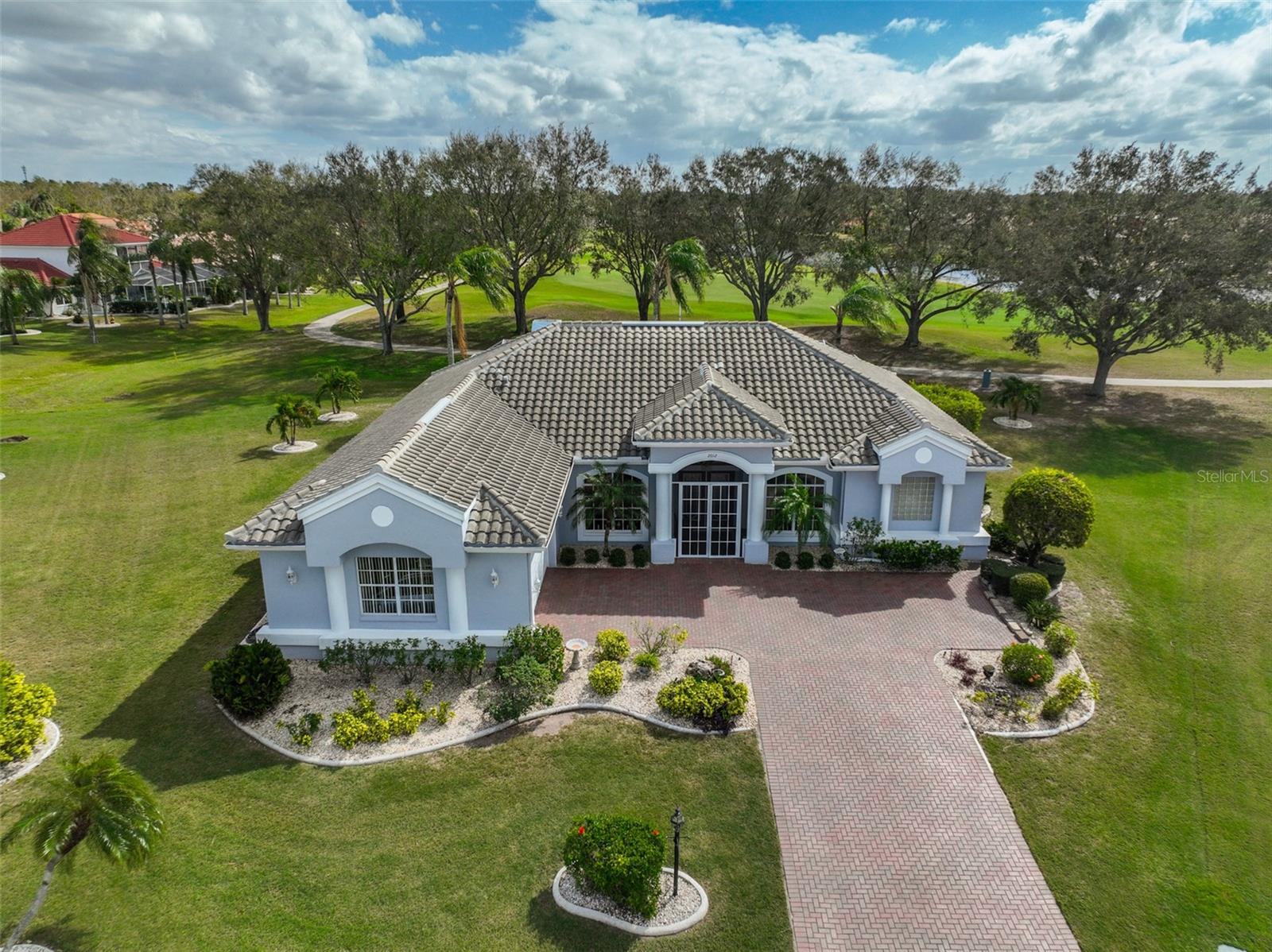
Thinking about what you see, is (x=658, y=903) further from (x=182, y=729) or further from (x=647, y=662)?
(x=182, y=729)

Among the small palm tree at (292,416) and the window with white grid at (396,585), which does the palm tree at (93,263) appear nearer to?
the small palm tree at (292,416)

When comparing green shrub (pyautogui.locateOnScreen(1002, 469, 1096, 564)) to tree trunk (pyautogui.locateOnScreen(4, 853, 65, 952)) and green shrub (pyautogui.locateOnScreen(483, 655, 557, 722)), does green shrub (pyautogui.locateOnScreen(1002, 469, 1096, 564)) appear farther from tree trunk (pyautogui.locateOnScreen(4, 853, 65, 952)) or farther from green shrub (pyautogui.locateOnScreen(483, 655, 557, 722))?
tree trunk (pyautogui.locateOnScreen(4, 853, 65, 952))

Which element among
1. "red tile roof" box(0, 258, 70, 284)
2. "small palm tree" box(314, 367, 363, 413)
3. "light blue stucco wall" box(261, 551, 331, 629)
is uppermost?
"red tile roof" box(0, 258, 70, 284)

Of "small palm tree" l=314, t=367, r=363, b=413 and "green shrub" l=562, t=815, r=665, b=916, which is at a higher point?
"small palm tree" l=314, t=367, r=363, b=413

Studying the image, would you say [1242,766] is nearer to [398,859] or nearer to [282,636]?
[398,859]

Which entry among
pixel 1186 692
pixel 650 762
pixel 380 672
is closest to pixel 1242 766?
pixel 1186 692

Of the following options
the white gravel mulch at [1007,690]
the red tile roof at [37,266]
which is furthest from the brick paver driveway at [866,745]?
the red tile roof at [37,266]

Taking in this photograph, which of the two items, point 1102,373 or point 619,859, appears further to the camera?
Answer: point 1102,373

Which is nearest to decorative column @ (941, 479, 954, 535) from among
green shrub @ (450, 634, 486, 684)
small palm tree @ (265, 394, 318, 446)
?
green shrub @ (450, 634, 486, 684)

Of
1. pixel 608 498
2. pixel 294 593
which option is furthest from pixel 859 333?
pixel 294 593
